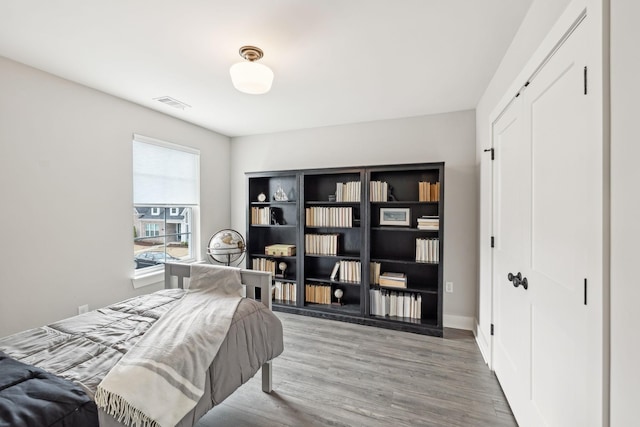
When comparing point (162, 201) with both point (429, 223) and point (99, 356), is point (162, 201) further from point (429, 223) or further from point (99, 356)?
point (429, 223)

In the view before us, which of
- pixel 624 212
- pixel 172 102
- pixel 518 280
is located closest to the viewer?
pixel 624 212

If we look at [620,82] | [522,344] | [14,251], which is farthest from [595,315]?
[14,251]

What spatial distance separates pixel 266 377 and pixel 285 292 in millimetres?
1760

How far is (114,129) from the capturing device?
2.78 m

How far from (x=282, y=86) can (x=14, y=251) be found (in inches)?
101

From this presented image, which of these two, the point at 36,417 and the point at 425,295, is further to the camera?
the point at 425,295

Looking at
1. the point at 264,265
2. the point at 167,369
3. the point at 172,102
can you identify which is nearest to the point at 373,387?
the point at 167,369

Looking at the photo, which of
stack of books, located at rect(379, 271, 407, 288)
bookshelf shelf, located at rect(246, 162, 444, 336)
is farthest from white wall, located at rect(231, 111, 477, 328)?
stack of books, located at rect(379, 271, 407, 288)

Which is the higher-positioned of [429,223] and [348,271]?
[429,223]

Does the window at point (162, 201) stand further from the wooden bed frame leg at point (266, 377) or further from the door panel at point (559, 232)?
the door panel at point (559, 232)

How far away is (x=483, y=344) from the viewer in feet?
8.47

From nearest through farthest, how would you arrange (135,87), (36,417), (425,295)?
(36,417) → (135,87) → (425,295)

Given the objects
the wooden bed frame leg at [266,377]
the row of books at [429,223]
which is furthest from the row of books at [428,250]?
the wooden bed frame leg at [266,377]

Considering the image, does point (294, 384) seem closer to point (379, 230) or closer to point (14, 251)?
point (379, 230)
